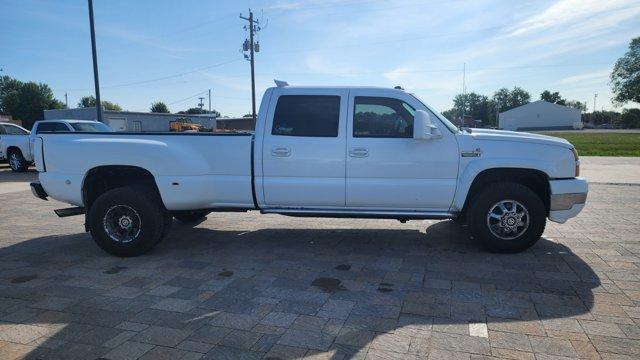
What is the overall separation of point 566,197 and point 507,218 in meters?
0.70

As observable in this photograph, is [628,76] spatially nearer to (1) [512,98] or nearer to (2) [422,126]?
(1) [512,98]

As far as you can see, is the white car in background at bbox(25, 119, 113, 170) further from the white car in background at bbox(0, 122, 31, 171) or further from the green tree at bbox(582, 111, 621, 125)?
the green tree at bbox(582, 111, 621, 125)

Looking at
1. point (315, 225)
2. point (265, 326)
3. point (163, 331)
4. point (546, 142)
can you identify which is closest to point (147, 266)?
point (163, 331)

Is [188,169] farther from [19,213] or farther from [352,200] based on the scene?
[19,213]

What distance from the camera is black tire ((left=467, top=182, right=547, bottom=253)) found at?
5.12 meters

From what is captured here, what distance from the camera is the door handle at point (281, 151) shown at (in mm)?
5199

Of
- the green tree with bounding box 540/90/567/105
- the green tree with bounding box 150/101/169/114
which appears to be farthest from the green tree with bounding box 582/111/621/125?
the green tree with bounding box 150/101/169/114

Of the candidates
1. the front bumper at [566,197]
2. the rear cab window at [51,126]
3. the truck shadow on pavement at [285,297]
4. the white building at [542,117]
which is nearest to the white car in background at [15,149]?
the rear cab window at [51,126]

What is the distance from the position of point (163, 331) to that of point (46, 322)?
104 centimetres

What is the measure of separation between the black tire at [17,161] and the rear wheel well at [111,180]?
14.0 meters

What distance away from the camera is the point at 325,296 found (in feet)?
13.4

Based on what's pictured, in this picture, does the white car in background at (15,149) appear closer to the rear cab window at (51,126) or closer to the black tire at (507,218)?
the rear cab window at (51,126)

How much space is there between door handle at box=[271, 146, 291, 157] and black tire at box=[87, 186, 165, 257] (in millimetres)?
1610

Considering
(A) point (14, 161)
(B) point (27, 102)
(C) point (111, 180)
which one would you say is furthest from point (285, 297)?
(B) point (27, 102)
